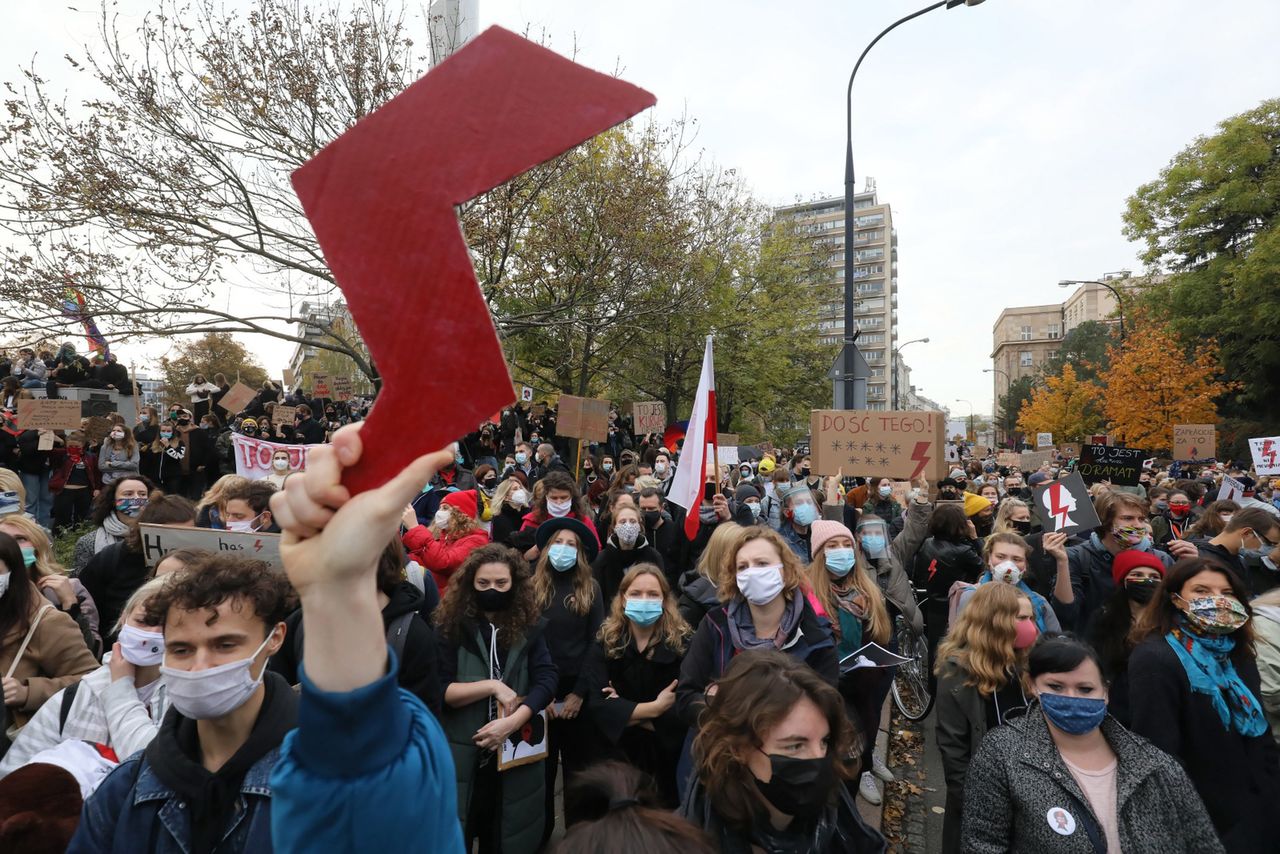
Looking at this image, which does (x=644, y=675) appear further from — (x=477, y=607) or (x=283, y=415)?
(x=283, y=415)

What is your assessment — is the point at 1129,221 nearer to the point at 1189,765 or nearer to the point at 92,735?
the point at 1189,765

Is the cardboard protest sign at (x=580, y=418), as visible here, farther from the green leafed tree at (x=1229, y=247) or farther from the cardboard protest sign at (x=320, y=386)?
the green leafed tree at (x=1229, y=247)

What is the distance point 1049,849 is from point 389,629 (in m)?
2.63

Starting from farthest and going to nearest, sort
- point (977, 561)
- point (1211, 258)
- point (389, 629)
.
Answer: point (1211, 258)
point (977, 561)
point (389, 629)

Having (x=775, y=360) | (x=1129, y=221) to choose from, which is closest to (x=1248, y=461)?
(x=1129, y=221)

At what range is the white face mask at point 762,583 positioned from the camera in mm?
3598

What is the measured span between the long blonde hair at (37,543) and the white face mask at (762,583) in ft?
11.4

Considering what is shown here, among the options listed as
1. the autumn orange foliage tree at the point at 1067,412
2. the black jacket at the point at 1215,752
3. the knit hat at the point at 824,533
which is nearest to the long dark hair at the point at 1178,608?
the black jacket at the point at 1215,752

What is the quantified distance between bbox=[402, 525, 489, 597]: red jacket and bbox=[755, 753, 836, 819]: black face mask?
3.34m

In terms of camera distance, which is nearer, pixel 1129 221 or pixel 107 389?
pixel 107 389

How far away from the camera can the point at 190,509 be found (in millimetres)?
5082

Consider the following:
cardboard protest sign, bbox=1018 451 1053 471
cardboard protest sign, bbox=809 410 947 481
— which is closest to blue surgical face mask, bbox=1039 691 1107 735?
cardboard protest sign, bbox=809 410 947 481

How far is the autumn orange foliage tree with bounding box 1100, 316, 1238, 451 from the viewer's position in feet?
90.5

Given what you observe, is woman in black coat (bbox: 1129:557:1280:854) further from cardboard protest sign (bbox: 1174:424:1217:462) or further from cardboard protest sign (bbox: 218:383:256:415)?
cardboard protest sign (bbox: 1174:424:1217:462)
